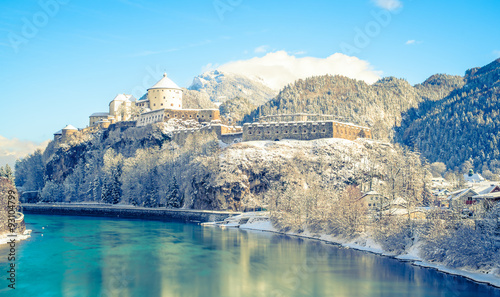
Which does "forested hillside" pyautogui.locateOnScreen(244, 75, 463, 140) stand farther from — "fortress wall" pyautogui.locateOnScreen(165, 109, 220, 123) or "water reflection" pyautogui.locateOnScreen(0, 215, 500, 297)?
"water reflection" pyautogui.locateOnScreen(0, 215, 500, 297)

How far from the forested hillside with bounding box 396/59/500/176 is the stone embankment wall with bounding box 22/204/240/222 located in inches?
2988

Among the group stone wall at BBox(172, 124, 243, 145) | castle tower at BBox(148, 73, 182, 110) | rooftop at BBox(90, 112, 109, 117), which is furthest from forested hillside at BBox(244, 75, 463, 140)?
stone wall at BBox(172, 124, 243, 145)

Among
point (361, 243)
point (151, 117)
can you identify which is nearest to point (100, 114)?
point (151, 117)

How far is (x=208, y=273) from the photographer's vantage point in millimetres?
37875

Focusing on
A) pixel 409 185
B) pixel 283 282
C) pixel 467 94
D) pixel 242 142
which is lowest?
pixel 283 282

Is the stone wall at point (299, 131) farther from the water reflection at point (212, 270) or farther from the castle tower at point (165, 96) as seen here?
the water reflection at point (212, 270)

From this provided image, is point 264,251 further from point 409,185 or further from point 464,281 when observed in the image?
point 409,185

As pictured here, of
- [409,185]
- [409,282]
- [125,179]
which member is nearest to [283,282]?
[409,282]

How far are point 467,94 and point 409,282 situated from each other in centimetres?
14568

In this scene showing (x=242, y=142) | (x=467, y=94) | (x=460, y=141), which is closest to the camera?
(x=242, y=142)

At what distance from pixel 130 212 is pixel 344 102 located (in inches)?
3307

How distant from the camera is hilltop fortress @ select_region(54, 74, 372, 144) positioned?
296 feet

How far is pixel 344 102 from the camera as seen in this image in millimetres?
145875

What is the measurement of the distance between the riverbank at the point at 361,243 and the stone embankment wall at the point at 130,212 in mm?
4179
